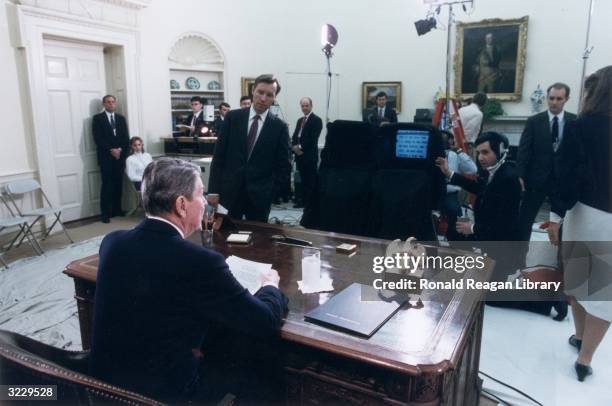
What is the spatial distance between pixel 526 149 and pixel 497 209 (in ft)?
4.17

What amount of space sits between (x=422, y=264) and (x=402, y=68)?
23.5 ft

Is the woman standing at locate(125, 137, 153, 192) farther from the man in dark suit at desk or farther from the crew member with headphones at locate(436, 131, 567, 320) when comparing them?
the man in dark suit at desk

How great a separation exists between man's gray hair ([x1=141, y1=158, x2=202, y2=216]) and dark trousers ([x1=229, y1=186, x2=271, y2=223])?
1.87 m

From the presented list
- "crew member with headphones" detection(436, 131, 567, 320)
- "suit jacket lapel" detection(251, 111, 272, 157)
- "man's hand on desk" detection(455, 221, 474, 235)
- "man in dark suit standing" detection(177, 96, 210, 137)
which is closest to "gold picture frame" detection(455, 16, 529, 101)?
"man in dark suit standing" detection(177, 96, 210, 137)

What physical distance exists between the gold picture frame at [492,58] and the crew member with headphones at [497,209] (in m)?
4.95

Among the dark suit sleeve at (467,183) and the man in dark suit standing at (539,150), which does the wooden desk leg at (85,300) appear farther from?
the man in dark suit standing at (539,150)

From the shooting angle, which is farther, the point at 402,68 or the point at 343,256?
the point at 402,68

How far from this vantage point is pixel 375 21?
27.3 ft

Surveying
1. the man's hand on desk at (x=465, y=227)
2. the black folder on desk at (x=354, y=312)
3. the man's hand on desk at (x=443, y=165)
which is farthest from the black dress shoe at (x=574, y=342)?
the black folder on desk at (x=354, y=312)

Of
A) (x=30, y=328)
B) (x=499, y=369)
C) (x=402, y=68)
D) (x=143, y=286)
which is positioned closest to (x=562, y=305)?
(x=499, y=369)

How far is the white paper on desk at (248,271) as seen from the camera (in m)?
1.69

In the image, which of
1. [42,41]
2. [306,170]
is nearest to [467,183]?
[306,170]

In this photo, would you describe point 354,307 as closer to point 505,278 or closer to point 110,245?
point 110,245

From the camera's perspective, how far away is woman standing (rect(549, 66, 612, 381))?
86.2 inches
